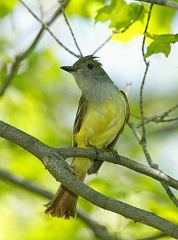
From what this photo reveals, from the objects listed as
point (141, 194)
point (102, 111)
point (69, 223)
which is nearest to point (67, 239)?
point (69, 223)

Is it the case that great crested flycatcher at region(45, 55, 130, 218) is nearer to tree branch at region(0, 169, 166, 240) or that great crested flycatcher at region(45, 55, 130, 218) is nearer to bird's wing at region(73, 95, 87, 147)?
bird's wing at region(73, 95, 87, 147)

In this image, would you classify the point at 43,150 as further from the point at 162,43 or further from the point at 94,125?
→ the point at 94,125

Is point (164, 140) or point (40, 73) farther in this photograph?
point (164, 140)

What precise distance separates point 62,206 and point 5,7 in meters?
2.12

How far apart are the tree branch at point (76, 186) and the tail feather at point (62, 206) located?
1.15 metres

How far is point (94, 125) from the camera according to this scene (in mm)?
5117

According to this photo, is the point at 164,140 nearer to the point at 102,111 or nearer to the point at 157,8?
the point at 157,8

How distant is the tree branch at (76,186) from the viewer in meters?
3.45

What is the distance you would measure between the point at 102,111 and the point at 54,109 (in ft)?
12.4

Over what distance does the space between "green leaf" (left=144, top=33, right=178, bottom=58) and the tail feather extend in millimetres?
1495

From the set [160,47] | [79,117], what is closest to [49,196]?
[79,117]

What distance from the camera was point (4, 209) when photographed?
8.04 metres

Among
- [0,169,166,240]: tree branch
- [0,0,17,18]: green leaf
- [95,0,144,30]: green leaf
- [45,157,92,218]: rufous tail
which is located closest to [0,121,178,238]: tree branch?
[45,157,92,218]: rufous tail

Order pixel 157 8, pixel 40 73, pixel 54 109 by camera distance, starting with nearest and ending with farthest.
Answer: pixel 157 8 → pixel 40 73 → pixel 54 109
